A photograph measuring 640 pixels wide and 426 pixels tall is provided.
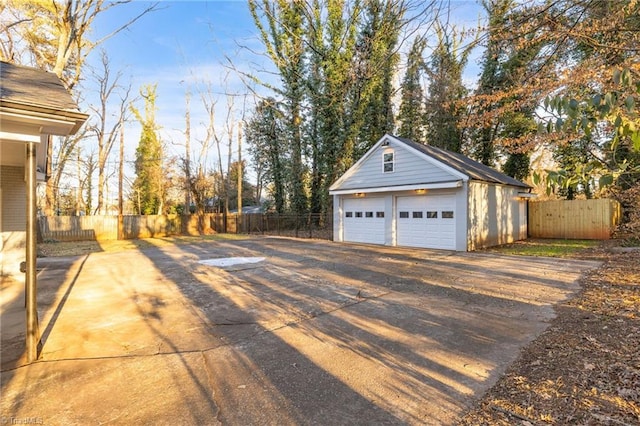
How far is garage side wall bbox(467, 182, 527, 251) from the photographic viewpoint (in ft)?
40.0

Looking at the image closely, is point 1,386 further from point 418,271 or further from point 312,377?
point 418,271

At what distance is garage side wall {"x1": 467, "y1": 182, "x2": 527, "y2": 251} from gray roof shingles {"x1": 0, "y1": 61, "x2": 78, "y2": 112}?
→ 11.8 meters

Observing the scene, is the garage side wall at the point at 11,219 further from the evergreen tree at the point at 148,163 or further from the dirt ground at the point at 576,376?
the evergreen tree at the point at 148,163

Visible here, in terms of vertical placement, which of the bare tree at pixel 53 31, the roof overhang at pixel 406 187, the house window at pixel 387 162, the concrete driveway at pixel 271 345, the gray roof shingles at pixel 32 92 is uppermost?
the bare tree at pixel 53 31

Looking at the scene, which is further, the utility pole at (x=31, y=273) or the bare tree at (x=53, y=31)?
the bare tree at (x=53, y=31)

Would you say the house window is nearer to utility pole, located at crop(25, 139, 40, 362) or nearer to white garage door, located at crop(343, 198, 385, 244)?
white garage door, located at crop(343, 198, 385, 244)

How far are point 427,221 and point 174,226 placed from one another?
16334mm

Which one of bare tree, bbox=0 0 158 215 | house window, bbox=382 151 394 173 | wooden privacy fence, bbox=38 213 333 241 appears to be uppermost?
bare tree, bbox=0 0 158 215

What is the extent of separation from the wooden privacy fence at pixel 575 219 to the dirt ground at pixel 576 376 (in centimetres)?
1310

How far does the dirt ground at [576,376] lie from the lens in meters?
2.42

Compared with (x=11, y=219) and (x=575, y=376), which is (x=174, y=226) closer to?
(x=11, y=219)

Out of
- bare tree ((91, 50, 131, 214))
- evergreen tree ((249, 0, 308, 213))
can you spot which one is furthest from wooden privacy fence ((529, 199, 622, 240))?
bare tree ((91, 50, 131, 214))

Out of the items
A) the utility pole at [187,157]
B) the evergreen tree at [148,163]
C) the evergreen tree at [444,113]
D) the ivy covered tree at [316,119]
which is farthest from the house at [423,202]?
the evergreen tree at [148,163]

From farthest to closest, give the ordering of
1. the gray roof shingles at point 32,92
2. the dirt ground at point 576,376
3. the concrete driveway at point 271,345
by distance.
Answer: the gray roof shingles at point 32,92 < the concrete driveway at point 271,345 < the dirt ground at point 576,376
